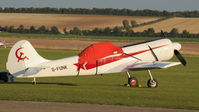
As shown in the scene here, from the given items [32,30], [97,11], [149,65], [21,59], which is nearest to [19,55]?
[21,59]

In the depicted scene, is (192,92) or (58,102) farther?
(192,92)

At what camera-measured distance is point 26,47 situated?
26.1 meters

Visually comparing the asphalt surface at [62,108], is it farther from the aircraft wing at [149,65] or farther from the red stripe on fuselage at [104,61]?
the aircraft wing at [149,65]

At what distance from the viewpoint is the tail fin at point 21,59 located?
25.5 metres

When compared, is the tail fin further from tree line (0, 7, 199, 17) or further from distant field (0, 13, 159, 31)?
tree line (0, 7, 199, 17)

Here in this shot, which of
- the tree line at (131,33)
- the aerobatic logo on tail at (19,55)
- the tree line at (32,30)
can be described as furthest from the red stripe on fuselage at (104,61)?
the tree line at (32,30)

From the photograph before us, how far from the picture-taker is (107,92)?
974 inches

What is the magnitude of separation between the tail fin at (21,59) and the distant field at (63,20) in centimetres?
8954

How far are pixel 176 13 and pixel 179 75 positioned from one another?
105 m

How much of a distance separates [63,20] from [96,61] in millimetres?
99452

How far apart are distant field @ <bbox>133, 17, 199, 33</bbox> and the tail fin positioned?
258ft

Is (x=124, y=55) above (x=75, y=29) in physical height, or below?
above

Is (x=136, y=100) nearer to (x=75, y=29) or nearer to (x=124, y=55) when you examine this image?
(x=124, y=55)

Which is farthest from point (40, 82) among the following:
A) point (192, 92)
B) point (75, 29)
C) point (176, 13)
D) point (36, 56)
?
point (176, 13)
